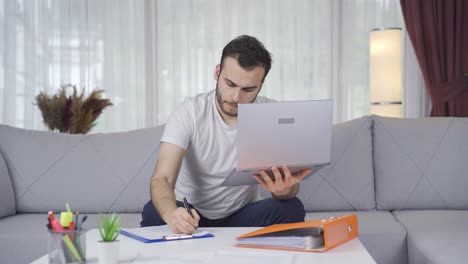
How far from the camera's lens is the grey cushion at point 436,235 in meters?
2.03

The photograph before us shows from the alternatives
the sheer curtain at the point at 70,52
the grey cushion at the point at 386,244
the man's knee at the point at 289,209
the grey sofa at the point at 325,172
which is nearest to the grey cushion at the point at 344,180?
the grey sofa at the point at 325,172

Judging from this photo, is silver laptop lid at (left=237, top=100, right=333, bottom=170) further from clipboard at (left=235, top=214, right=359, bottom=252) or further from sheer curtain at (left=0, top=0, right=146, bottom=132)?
sheer curtain at (left=0, top=0, right=146, bottom=132)

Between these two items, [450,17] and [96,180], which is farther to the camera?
[450,17]

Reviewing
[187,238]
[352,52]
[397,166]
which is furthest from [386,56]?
[187,238]

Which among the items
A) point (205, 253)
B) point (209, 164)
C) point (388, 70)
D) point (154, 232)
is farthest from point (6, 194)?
point (388, 70)

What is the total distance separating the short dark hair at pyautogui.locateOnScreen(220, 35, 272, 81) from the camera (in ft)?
7.25

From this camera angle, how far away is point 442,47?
15.5 ft

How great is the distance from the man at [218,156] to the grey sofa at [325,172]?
1.93 ft

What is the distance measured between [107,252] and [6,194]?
166cm

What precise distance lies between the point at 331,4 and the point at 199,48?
3.59 ft

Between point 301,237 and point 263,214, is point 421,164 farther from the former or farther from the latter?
point 301,237

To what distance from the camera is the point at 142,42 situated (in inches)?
203

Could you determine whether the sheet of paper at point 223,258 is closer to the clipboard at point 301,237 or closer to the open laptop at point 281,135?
the clipboard at point 301,237

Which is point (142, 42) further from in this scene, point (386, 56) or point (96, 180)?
point (96, 180)
